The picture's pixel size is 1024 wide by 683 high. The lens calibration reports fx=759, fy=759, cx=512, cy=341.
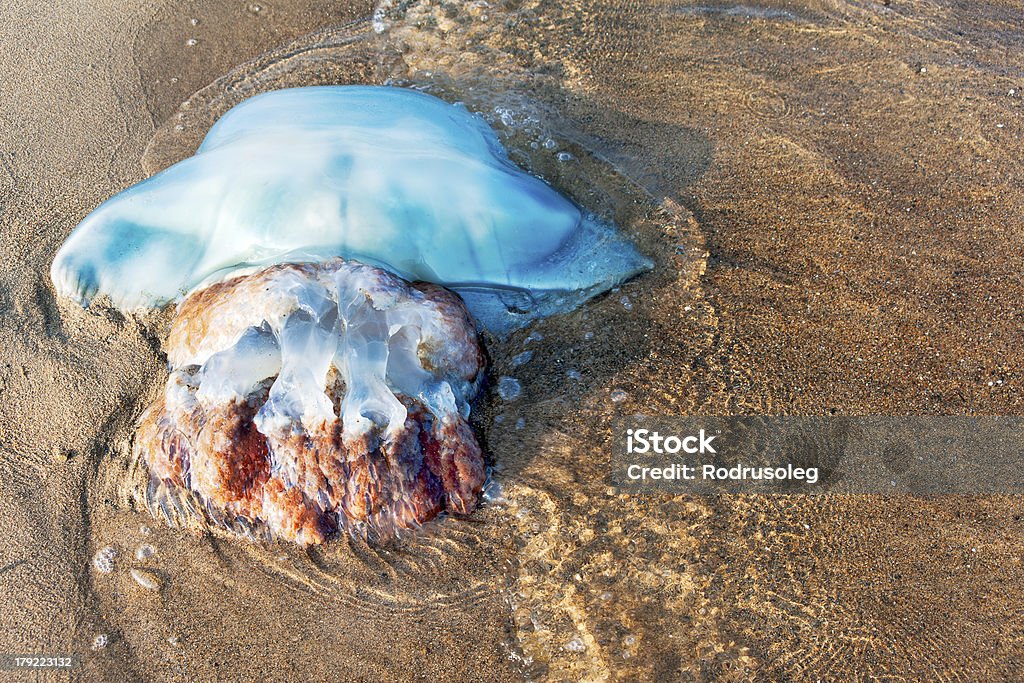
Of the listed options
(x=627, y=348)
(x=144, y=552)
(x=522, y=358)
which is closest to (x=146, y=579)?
(x=144, y=552)

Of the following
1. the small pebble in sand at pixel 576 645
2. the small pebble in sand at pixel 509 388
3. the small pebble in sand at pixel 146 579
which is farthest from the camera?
the small pebble in sand at pixel 509 388

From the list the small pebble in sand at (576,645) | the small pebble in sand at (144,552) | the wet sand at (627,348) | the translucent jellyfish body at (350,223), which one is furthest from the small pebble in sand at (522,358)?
the small pebble in sand at (144,552)

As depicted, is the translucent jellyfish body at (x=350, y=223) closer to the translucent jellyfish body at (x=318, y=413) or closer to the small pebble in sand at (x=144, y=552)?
the translucent jellyfish body at (x=318, y=413)

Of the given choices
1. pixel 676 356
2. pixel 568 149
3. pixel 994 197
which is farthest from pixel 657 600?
pixel 994 197

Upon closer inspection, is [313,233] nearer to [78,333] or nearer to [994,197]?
[78,333]

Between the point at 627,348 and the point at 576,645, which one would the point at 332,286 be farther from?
the point at 576,645
